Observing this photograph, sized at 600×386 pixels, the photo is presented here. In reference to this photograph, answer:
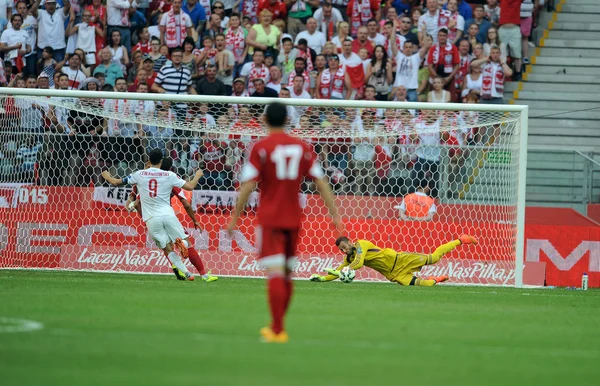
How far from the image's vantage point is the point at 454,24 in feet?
77.0

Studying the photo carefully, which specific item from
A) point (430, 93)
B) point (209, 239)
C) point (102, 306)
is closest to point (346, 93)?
point (430, 93)

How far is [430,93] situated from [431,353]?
48.1 feet

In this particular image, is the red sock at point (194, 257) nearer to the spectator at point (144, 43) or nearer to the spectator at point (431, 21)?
the spectator at point (144, 43)

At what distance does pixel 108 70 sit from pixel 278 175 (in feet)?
50.1

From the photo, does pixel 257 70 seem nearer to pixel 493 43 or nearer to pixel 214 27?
pixel 214 27

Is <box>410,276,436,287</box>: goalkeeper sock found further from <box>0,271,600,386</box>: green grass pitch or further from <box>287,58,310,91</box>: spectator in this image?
<box>287,58,310,91</box>: spectator

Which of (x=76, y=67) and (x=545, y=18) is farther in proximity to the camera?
(x=545, y=18)

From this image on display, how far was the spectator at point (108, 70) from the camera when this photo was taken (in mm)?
23016

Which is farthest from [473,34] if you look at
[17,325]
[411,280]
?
[17,325]

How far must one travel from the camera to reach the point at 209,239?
18.9 metres

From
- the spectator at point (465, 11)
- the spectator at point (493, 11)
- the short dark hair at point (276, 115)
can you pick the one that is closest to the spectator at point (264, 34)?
the spectator at point (465, 11)

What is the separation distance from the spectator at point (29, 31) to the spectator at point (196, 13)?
3.57 m

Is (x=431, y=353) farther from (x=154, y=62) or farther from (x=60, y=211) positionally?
(x=154, y=62)

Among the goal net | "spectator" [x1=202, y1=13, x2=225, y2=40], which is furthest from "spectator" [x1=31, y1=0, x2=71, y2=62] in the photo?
the goal net
